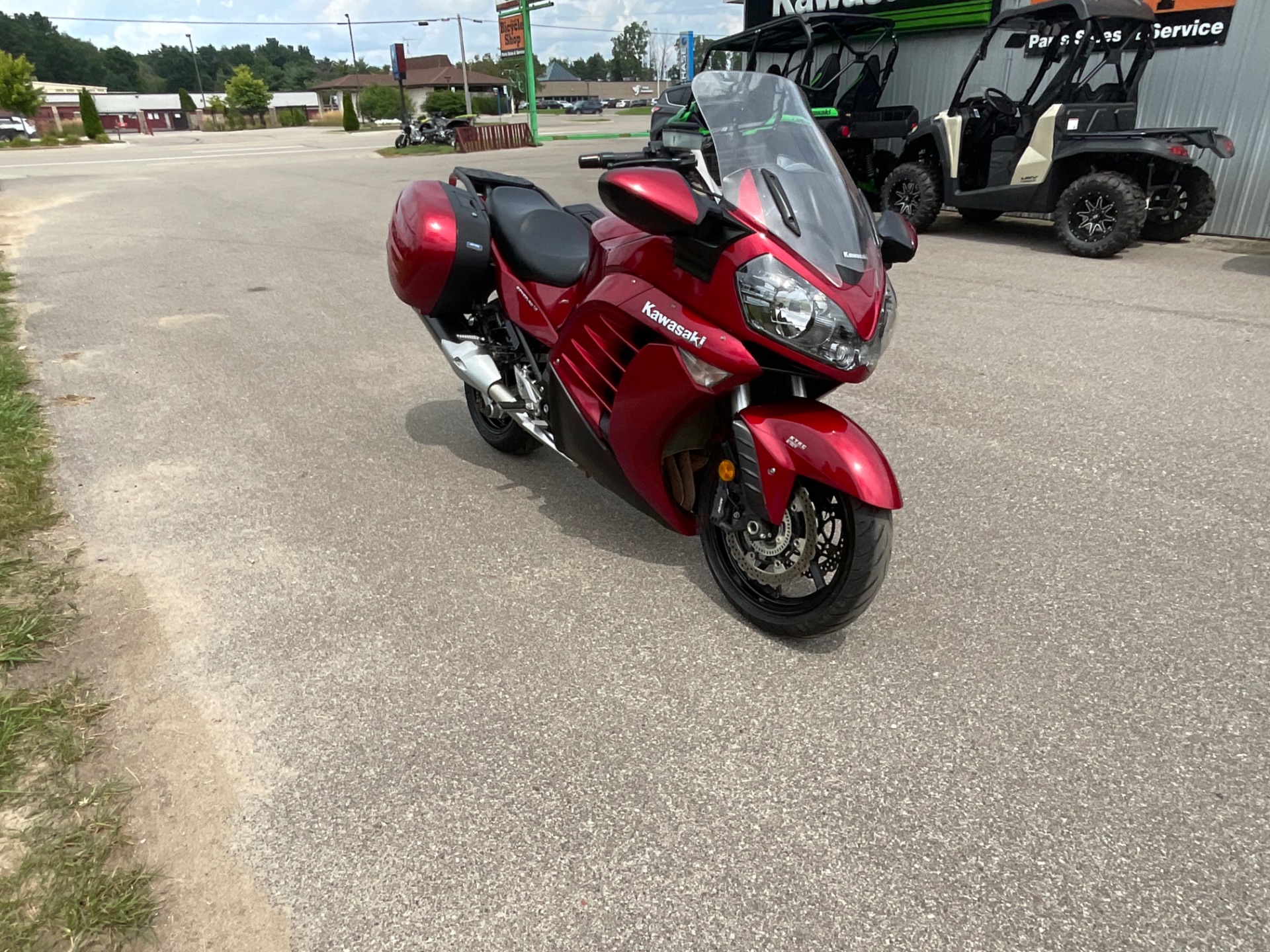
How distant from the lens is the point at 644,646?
2705 mm

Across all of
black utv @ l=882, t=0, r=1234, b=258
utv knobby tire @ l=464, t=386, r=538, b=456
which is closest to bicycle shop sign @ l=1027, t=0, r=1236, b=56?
black utv @ l=882, t=0, r=1234, b=258

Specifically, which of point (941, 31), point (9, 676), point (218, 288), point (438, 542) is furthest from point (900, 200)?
point (9, 676)

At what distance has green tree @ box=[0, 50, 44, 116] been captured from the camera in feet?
142

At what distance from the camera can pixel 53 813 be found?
2027 millimetres

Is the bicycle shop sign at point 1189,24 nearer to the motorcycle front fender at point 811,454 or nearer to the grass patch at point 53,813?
the motorcycle front fender at point 811,454

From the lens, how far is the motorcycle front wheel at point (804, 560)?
2.42m

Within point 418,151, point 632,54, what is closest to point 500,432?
point 418,151

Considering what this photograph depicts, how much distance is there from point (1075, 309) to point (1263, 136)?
5039 mm

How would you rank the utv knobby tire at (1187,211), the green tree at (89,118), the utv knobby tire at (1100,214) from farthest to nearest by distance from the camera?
the green tree at (89,118), the utv knobby tire at (1187,211), the utv knobby tire at (1100,214)

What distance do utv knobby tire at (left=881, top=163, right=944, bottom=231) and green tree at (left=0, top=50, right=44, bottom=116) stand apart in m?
51.0

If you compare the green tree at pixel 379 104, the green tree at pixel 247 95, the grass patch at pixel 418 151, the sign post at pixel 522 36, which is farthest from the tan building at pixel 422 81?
the grass patch at pixel 418 151

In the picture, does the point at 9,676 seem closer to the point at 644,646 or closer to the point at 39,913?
the point at 39,913

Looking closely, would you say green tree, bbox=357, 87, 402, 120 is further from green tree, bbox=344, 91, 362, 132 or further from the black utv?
the black utv

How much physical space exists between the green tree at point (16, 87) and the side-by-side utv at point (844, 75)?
4758cm
